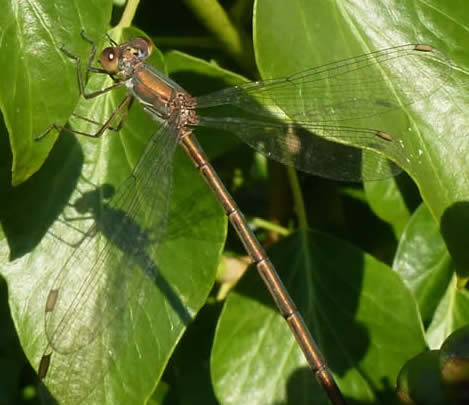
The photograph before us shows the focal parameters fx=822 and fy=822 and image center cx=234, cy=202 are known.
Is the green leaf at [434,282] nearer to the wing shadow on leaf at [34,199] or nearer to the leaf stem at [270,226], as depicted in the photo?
the leaf stem at [270,226]

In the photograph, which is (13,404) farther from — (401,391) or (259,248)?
(401,391)

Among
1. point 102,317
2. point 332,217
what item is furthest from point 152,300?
point 332,217

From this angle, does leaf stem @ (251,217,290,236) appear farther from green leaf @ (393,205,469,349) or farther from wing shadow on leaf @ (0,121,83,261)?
wing shadow on leaf @ (0,121,83,261)

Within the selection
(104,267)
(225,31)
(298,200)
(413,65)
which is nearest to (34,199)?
(104,267)

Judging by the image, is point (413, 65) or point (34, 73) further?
point (413, 65)

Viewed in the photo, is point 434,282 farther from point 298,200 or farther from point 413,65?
point 413,65

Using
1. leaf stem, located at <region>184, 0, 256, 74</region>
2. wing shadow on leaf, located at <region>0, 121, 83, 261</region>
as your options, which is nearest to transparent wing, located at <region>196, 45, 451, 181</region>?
leaf stem, located at <region>184, 0, 256, 74</region>
